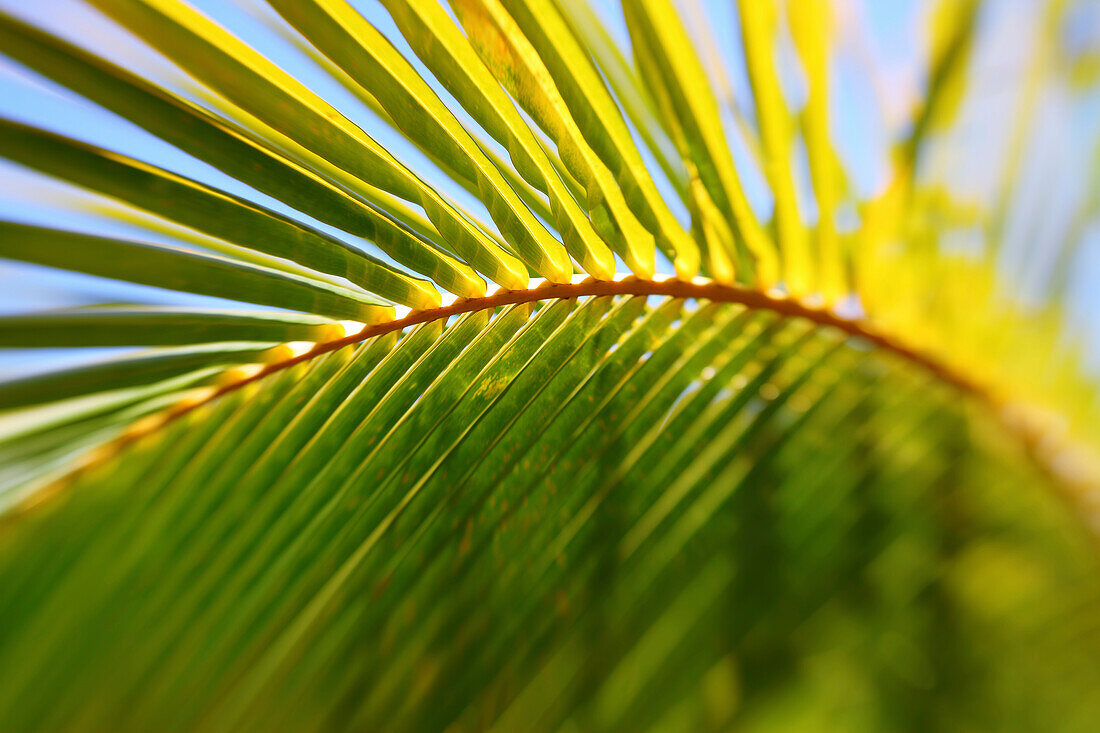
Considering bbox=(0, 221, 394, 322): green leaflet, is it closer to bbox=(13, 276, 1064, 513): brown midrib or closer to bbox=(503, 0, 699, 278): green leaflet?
bbox=(13, 276, 1064, 513): brown midrib

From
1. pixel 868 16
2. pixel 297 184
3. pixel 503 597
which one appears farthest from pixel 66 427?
pixel 868 16

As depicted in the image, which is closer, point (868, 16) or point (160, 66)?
point (160, 66)

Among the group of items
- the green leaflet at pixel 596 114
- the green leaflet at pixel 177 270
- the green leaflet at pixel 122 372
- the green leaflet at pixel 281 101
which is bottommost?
the green leaflet at pixel 122 372

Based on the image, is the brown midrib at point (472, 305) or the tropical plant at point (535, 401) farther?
the brown midrib at point (472, 305)

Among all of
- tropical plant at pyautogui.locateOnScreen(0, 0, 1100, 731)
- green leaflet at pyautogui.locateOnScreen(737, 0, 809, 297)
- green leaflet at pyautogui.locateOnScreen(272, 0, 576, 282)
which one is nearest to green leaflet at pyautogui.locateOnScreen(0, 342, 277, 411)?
tropical plant at pyautogui.locateOnScreen(0, 0, 1100, 731)

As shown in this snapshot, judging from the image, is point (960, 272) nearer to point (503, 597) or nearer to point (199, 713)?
point (503, 597)

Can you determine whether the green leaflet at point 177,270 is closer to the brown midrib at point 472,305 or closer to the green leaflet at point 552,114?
the brown midrib at point 472,305

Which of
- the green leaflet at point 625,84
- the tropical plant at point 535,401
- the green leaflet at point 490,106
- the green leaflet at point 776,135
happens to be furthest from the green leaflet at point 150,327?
the green leaflet at point 776,135
